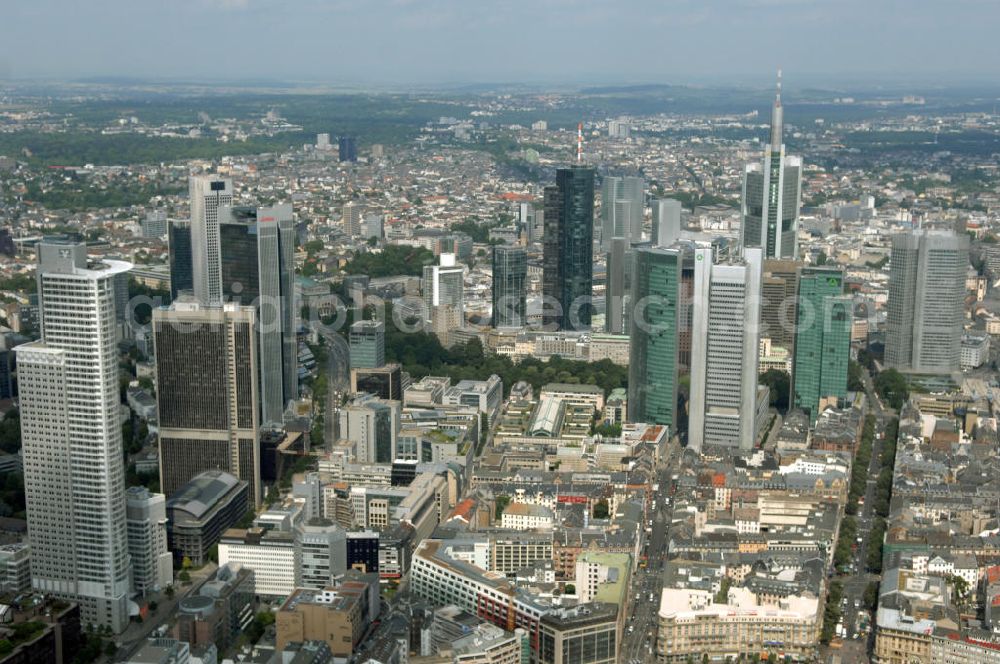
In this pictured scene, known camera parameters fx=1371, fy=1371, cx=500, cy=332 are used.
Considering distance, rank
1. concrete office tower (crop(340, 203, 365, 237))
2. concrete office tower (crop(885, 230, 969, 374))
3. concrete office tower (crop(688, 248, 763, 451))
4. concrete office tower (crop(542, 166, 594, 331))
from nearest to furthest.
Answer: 1. concrete office tower (crop(688, 248, 763, 451))
2. concrete office tower (crop(885, 230, 969, 374))
3. concrete office tower (crop(542, 166, 594, 331))
4. concrete office tower (crop(340, 203, 365, 237))

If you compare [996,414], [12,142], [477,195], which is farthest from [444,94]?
[996,414]

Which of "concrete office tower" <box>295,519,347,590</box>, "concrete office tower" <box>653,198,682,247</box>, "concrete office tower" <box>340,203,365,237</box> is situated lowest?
"concrete office tower" <box>295,519,347,590</box>

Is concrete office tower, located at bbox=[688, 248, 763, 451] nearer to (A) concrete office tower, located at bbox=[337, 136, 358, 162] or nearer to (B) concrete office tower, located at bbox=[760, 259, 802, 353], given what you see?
(B) concrete office tower, located at bbox=[760, 259, 802, 353]

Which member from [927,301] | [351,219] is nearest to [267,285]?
[927,301]

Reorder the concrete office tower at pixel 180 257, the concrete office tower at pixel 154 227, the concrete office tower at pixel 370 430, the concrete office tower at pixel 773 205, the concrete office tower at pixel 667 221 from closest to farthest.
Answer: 1. the concrete office tower at pixel 370 430
2. the concrete office tower at pixel 180 257
3. the concrete office tower at pixel 773 205
4. the concrete office tower at pixel 667 221
5. the concrete office tower at pixel 154 227

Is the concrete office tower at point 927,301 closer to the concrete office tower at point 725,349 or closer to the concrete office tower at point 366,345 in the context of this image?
the concrete office tower at point 725,349

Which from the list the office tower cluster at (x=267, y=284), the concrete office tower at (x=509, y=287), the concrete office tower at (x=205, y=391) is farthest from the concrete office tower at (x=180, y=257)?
the concrete office tower at (x=205, y=391)

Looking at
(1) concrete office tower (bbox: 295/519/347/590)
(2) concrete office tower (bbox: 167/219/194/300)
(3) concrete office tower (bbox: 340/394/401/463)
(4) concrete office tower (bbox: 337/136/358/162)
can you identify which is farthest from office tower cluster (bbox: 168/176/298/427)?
(4) concrete office tower (bbox: 337/136/358/162)

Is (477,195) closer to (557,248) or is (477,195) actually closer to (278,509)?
(557,248)
